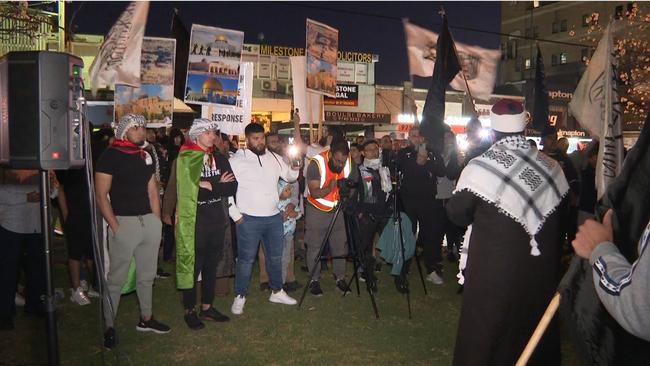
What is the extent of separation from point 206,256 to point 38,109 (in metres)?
2.78

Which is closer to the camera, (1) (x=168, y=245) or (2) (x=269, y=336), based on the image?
(2) (x=269, y=336)

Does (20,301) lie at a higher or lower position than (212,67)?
lower

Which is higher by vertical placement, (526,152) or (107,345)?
(526,152)

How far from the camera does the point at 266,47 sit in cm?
4478

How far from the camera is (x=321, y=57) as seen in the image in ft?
35.7

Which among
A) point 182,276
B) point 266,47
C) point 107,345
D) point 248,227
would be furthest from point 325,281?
point 266,47

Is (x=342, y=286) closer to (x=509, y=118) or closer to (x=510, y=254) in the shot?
(x=510, y=254)

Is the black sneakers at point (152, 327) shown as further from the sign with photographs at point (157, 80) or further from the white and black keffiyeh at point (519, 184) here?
the sign with photographs at point (157, 80)

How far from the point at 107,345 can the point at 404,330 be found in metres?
3.15

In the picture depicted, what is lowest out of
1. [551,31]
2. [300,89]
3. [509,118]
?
[509,118]

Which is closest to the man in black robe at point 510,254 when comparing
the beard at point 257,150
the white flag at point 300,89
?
the beard at point 257,150

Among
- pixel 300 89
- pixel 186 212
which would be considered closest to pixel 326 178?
pixel 186 212

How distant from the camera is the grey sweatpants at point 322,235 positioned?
785cm

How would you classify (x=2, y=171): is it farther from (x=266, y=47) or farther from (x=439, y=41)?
(x=266, y=47)
